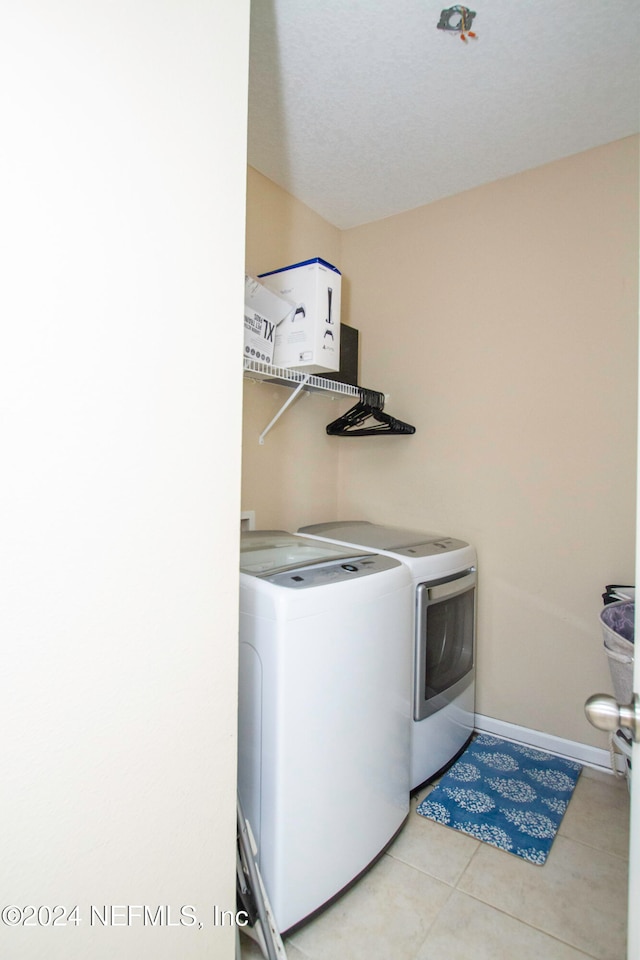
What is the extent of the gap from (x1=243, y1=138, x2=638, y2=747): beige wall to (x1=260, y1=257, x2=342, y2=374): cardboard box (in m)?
0.40

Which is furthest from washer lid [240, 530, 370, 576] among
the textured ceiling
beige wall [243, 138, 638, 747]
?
the textured ceiling

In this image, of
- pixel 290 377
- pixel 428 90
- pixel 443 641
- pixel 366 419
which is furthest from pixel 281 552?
pixel 428 90

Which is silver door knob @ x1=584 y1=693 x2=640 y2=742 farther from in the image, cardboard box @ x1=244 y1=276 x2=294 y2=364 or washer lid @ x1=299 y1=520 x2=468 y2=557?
cardboard box @ x1=244 y1=276 x2=294 y2=364

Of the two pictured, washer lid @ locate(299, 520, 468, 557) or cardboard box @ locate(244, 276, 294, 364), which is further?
washer lid @ locate(299, 520, 468, 557)

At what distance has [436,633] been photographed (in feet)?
6.36

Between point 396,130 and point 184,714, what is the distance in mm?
2134

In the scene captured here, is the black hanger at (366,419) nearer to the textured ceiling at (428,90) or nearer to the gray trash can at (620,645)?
the textured ceiling at (428,90)

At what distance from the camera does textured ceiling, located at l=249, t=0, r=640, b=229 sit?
1413 millimetres

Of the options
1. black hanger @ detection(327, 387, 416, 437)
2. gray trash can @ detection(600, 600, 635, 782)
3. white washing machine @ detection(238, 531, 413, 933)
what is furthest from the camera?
black hanger @ detection(327, 387, 416, 437)

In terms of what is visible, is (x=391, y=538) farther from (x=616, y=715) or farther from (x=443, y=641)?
(x=616, y=715)

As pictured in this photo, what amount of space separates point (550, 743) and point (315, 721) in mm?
1397

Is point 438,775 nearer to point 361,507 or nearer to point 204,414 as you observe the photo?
point 361,507

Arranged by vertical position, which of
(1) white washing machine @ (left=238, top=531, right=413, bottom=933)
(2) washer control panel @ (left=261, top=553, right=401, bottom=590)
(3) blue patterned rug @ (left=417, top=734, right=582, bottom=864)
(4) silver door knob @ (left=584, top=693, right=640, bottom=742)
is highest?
(2) washer control panel @ (left=261, top=553, right=401, bottom=590)

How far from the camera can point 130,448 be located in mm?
841
